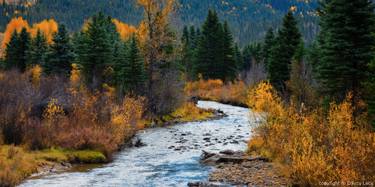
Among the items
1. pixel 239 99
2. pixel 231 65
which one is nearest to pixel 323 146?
pixel 239 99

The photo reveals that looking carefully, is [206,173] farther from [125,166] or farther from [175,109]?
[175,109]

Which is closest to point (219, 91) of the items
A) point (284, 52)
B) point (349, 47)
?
point (284, 52)

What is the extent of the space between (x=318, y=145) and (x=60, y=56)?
41286 millimetres

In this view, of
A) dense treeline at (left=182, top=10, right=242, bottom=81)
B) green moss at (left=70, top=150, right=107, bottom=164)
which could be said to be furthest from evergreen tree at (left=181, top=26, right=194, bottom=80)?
green moss at (left=70, top=150, right=107, bottom=164)

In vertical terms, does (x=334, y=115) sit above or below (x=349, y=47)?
below

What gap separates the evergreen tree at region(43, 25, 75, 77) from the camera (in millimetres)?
52312

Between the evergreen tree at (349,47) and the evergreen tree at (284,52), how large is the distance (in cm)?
2286

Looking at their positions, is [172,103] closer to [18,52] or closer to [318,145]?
[318,145]

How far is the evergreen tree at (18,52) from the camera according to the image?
64.4 metres

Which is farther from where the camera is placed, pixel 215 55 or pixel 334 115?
pixel 215 55

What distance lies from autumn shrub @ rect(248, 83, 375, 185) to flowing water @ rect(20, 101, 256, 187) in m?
2.31

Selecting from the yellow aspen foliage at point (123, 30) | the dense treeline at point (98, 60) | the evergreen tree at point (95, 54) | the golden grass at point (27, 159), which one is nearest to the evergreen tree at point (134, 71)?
the dense treeline at point (98, 60)

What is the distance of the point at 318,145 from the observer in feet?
56.9

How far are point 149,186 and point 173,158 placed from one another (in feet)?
23.6
